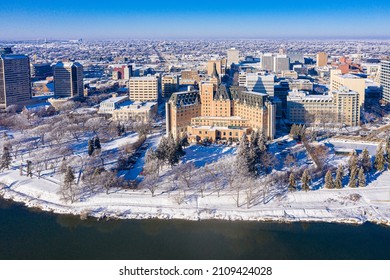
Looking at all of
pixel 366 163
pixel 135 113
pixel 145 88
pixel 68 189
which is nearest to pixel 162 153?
pixel 68 189

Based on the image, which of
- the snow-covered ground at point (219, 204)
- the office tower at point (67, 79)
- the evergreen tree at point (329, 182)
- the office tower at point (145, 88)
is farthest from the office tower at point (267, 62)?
the evergreen tree at point (329, 182)

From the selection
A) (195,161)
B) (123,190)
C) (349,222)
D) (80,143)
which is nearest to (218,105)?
(195,161)

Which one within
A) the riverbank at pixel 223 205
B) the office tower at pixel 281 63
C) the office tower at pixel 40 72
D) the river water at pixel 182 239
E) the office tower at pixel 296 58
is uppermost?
the office tower at pixel 296 58

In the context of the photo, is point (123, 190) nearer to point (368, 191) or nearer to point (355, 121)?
point (368, 191)

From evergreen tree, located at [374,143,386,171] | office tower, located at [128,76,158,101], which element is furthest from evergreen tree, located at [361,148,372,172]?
office tower, located at [128,76,158,101]

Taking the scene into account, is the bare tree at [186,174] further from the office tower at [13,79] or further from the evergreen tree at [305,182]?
the office tower at [13,79]

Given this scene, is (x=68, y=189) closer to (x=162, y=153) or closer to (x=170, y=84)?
(x=162, y=153)
